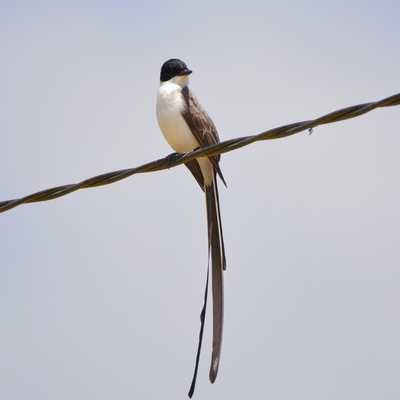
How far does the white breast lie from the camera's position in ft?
17.2

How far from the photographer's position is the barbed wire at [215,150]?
3.13 metres

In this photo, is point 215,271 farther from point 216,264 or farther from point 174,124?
point 174,124

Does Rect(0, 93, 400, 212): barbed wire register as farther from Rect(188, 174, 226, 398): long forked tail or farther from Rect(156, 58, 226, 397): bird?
Rect(156, 58, 226, 397): bird

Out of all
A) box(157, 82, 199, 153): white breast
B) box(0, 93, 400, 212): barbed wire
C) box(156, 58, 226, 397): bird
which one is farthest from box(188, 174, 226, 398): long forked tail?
box(0, 93, 400, 212): barbed wire

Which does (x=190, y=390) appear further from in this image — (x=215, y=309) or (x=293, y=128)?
(x=293, y=128)

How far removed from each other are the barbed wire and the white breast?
1.28 meters

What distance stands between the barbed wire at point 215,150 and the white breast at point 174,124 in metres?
1.28

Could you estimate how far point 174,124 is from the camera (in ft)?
17.2

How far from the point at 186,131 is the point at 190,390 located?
2.15 meters

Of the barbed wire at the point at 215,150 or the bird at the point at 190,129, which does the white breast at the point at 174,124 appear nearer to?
the bird at the point at 190,129

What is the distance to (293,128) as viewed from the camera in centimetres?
327

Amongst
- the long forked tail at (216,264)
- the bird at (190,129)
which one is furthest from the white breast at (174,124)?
the long forked tail at (216,264)

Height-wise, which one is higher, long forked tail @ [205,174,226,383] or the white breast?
the white breast

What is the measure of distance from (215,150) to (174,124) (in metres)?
1.72
